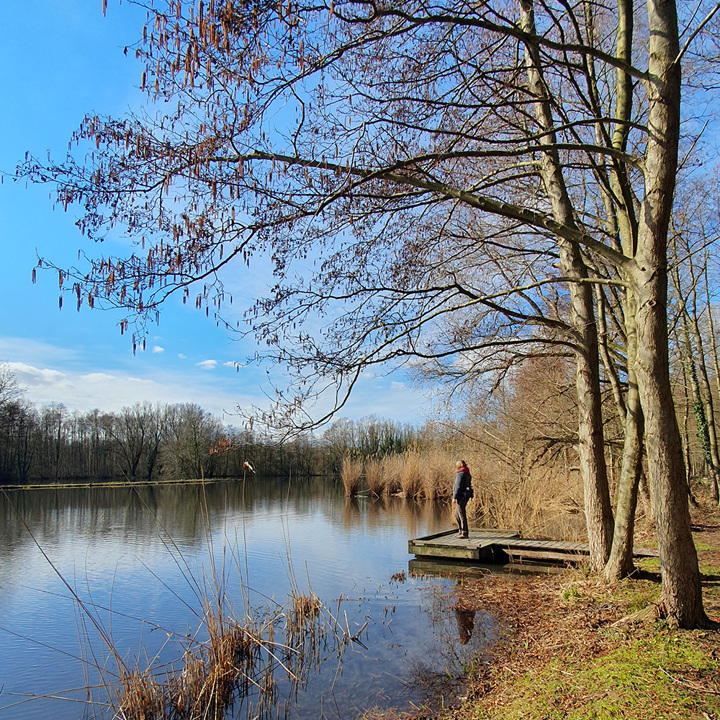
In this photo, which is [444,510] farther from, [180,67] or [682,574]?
[180,67]

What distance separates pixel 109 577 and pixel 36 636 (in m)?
3.24

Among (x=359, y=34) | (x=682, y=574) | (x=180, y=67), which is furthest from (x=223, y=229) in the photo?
(x=682, y=574)

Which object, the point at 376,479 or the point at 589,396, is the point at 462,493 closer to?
the point at 589,396

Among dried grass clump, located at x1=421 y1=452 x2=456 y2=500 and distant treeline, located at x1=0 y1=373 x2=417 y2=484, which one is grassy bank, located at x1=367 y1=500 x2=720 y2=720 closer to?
dried grass clump, located at x1=421 y1=452 x2=456 y2=500

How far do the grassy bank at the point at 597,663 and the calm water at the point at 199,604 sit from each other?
61cm

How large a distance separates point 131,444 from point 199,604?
4807cm

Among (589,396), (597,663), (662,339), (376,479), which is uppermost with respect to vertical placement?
(662,339)

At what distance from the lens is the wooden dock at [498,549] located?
10.4m

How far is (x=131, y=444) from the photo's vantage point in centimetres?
5281

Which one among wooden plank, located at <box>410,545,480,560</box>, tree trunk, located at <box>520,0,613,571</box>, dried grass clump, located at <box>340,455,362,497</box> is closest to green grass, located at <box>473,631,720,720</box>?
tree trunk, located at <box>520,0,613,571</box>

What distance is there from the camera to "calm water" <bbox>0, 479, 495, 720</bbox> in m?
5.65

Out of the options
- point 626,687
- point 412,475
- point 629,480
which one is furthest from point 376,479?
point 626,687

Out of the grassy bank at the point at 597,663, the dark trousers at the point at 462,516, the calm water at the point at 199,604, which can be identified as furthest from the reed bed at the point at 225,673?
the dark trousers at the point at 462,516

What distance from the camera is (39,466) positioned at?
5266 centimetres
